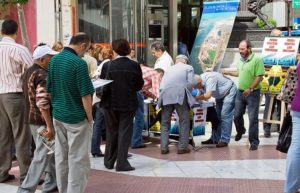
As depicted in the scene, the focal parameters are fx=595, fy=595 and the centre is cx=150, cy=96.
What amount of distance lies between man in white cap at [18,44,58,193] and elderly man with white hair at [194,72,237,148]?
381 centimetres

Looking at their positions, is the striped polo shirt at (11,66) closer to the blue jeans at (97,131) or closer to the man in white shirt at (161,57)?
the blue jeans at (97,131)

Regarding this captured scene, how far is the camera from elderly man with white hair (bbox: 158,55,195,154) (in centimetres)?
971

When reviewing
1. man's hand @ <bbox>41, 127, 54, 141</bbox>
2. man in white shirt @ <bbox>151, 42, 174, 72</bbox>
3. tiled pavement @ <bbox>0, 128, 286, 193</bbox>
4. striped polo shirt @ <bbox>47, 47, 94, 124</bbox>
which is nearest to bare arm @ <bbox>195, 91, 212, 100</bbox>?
tiled pavement @ <bbox>0, 128, 286, 193</bbox>

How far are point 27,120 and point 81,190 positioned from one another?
159 centimetres

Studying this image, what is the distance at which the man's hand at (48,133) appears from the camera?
667cm

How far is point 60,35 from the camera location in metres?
16.7

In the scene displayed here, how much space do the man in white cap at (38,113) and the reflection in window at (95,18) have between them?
1046cm

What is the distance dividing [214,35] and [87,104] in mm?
10857

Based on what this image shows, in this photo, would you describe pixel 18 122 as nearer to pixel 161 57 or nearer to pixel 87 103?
pixel 87 103

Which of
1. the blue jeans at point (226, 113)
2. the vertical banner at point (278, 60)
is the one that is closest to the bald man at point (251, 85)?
the blue jeans at point (226, 113)

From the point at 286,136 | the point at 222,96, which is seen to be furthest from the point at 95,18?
the point at 286,136

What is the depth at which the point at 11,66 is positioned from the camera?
7684mm

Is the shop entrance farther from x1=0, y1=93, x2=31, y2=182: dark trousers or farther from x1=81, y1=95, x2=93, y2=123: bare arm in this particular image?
x1=81, y1=95, x2=93, y2=123: bare arm

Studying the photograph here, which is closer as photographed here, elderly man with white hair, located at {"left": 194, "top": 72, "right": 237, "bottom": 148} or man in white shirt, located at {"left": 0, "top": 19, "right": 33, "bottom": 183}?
man in white shirt, located at {"left": 0, "top": 19, "right": 33, "bottom": 183}
